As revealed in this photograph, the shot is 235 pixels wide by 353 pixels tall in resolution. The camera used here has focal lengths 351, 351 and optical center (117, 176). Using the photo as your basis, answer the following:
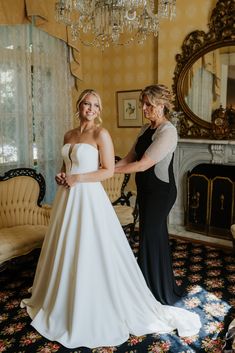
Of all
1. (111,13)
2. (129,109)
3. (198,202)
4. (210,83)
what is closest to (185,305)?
(198,202)

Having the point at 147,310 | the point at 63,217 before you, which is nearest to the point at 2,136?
the point at 63,217

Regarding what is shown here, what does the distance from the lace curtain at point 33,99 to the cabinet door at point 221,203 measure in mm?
2041

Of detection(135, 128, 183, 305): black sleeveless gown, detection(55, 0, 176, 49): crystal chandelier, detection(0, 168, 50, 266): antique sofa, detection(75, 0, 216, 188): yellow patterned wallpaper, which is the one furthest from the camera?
detection(75, 0, 216, 188): yellow patterned wallpaper

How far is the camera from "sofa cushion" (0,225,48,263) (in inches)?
116

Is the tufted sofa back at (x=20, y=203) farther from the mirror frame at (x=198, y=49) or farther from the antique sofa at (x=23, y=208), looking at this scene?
the mirror frame at (x=198, y=49)

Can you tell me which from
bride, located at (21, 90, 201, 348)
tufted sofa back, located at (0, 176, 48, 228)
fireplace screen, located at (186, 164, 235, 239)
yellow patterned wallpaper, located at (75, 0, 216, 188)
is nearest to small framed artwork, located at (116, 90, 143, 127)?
yellow patterned wallpaper, located at (75, 0, 216, 188)

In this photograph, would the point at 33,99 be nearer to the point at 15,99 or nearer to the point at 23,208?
the point at 15,99

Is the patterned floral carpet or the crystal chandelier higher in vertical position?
the crystal chandelier

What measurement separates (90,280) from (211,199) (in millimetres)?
2552

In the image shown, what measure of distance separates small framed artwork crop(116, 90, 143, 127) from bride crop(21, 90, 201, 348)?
2.83 metres

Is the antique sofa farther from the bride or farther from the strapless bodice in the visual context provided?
the strapless bodice

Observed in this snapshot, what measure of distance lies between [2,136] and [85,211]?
2.13m

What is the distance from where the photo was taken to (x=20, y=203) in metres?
3.54

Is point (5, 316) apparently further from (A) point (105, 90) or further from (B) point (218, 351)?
(A) point (105, 90)
